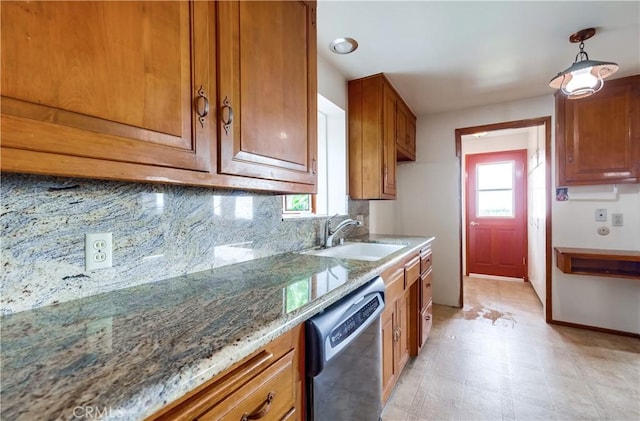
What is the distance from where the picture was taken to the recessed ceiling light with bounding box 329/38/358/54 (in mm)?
1801

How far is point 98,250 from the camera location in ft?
2.77

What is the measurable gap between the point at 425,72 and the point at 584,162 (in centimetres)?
170

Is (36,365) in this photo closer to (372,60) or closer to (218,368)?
(218,368)

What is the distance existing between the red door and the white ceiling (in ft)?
6.81

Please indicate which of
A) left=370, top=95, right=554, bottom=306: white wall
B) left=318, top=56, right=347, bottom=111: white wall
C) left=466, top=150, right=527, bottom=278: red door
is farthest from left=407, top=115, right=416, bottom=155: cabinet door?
left=466, top=150, right=527, bottom=278: red door

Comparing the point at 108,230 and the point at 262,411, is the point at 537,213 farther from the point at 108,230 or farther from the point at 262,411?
the point at 108,230

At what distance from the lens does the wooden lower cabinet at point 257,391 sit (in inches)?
20.2

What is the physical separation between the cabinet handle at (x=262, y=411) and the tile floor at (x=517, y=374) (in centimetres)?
120

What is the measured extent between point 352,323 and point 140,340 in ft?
2.21

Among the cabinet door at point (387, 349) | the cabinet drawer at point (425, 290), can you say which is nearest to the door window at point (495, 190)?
the cabinet drawer at point (425, 290)

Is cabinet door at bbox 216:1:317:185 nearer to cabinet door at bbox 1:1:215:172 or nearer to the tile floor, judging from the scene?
cabinet door at bbox 1:1:215:172

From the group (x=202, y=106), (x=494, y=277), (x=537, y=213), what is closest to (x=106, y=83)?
(x=202, y=106)

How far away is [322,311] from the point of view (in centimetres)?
87

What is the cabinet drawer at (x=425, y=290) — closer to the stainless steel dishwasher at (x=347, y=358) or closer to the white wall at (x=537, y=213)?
the stainless steel dishwasher at (x=347, y=358)
